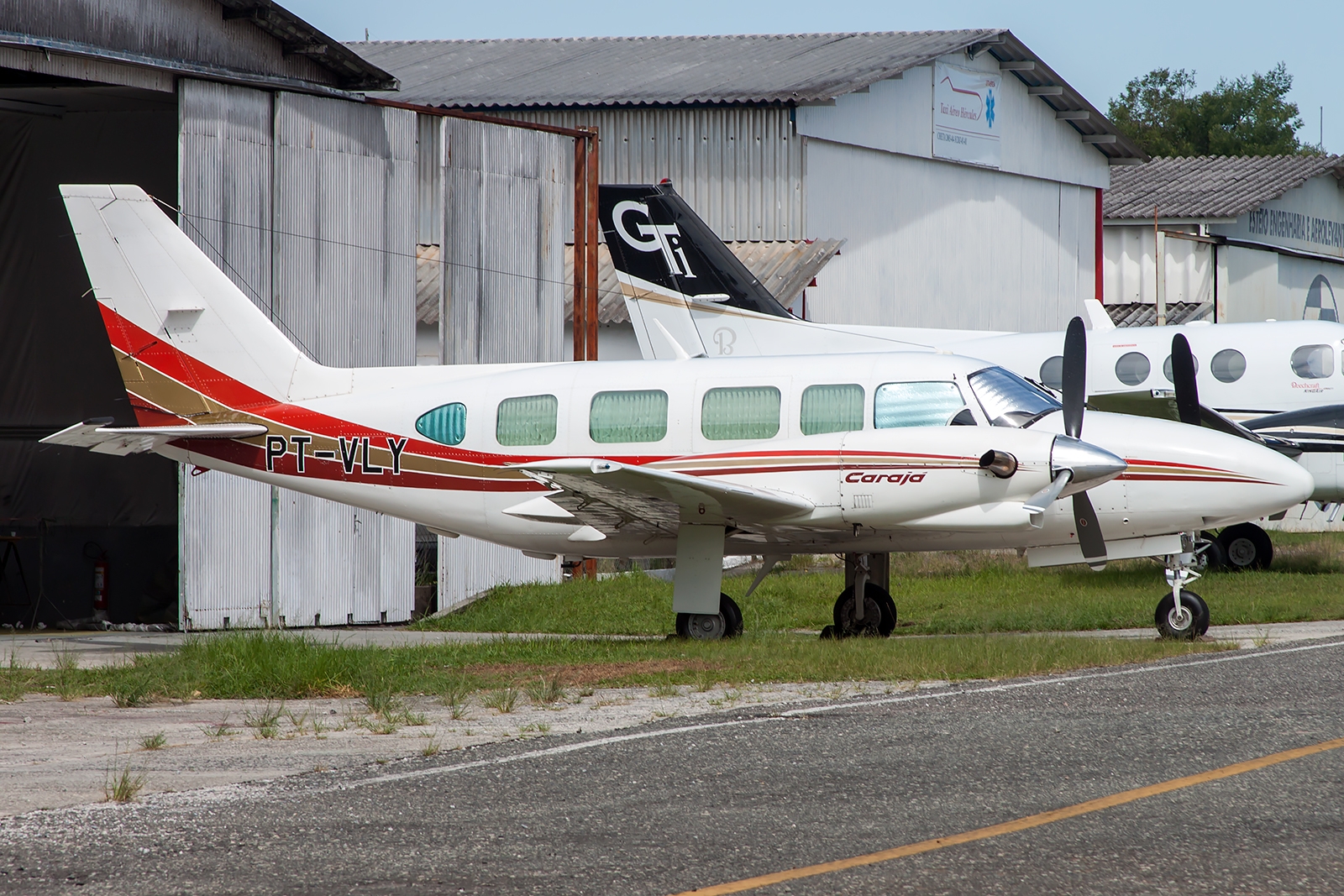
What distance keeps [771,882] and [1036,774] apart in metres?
2.25

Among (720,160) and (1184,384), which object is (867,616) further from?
(720,160)

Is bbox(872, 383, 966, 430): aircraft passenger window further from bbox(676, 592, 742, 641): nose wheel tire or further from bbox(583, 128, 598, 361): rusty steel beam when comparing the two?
bbox(583, 128, 598, 361): rusty steel beam

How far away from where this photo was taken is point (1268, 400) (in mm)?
18734

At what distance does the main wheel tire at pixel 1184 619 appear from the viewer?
1257cm

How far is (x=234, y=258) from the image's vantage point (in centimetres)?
1752

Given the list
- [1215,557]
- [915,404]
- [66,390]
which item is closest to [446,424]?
[915,404]

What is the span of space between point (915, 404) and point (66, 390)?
14.3 meters

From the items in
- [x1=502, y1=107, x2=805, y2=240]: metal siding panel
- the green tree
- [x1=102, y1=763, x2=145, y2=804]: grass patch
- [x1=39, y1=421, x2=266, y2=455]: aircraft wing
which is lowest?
[x1=102, y1=763, x2=145, y2=804]: grass patch

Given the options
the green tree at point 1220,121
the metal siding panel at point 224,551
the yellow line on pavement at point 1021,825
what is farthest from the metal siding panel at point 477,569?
the green tree at point 1220,121

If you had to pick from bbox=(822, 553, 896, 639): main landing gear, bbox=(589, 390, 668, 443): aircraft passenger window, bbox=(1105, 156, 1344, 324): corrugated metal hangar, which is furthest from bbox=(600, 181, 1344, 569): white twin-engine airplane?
bbox=(1105, 156, 1344, 324): corrugated metal hangar

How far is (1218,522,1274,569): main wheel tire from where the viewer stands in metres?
20.2

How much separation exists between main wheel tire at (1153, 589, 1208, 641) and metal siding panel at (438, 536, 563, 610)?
345 inches

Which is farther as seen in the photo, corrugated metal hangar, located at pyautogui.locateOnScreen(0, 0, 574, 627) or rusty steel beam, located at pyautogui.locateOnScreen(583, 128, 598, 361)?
rusty steel beam, located at pyautogui.locateOnScreen(583, 128, 598, 361)

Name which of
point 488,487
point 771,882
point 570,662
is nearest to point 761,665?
point 570,662
